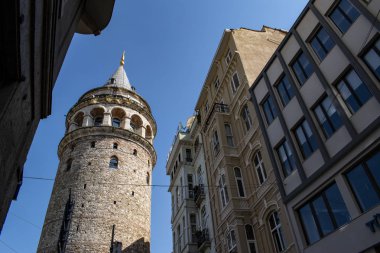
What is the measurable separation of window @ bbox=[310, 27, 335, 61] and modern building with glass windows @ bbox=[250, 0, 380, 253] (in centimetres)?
5

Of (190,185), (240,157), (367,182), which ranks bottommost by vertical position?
(367,182)

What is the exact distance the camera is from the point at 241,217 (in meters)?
16.0

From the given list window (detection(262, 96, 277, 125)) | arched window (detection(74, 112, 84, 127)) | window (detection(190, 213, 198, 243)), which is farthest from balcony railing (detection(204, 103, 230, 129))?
arched window (detection(74, 112, 84, 127))

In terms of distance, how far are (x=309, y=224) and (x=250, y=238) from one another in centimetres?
391

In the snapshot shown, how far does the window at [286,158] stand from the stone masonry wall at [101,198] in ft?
60.0

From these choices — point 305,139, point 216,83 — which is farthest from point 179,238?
point 305,139

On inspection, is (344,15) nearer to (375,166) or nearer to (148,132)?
(375,166)

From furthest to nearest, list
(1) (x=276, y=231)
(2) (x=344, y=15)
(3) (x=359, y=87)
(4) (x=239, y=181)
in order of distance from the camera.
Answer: (4) (x=239, y=181) < (1) (x=276, y=231) < (2) (x=344, y=15) < (3) (x=359, y=87)

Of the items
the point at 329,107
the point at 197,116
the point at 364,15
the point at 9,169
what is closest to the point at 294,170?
the point at 329,107

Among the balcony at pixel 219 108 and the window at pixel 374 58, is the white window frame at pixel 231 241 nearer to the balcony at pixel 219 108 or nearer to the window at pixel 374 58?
the balcony at pixel 219 108

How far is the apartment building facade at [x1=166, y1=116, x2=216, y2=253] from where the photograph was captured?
2088 centimetres

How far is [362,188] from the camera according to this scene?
34.0 ft

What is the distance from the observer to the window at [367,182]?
9.85 m

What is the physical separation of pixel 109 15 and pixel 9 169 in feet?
25.9
